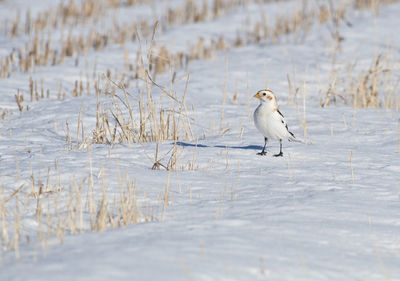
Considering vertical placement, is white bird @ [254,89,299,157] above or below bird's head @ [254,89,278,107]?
below

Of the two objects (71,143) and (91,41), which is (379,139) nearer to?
(71,143)

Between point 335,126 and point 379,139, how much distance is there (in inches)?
27.7

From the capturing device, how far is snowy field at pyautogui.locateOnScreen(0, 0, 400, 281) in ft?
9.60

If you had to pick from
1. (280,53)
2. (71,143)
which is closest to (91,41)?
(280,53)

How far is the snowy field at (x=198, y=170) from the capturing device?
2926 millimetres

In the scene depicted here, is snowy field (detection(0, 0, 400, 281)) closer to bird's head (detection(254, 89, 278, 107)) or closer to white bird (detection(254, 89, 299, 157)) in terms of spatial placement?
white bird (detection(254, 89, 299, 157))

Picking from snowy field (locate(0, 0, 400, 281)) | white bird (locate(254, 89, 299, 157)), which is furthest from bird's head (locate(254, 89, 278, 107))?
snowy field (locate(0, 0, 400, 281))

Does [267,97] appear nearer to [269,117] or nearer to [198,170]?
[269,117]

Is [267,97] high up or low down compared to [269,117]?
up

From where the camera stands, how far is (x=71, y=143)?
→ 19.4 feet

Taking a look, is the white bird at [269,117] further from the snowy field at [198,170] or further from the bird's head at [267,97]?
the snowy field at [198,170]

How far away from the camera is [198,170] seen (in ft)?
16.4

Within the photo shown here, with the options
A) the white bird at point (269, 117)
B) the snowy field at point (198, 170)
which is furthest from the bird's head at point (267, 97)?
the snowy field at point (198, 170)

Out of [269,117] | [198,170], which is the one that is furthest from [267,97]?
[198,170]
